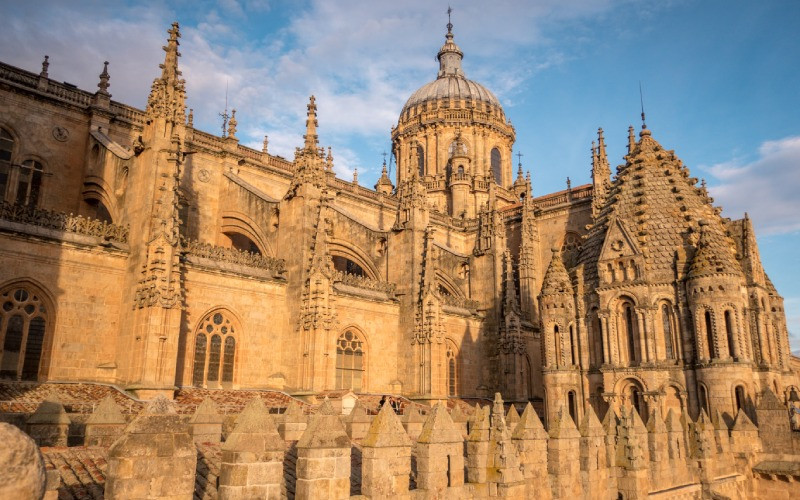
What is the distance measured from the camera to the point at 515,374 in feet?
105

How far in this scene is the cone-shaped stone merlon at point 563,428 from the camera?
560 inches

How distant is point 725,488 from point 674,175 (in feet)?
35.9

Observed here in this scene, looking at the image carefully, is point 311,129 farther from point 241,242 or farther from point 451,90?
point 451,90

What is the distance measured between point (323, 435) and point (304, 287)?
15.6 metres


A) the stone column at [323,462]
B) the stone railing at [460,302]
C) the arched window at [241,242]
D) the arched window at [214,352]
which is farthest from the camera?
the stone railing at [460,302]

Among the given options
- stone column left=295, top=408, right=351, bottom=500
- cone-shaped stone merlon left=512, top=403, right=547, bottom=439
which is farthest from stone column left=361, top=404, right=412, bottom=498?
cone-shaped stone merlon left=512, top=403, right=547, bottom=439

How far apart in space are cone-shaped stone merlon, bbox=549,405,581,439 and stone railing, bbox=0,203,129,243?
49.9ft

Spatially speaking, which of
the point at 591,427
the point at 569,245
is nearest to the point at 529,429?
the point at 591,427

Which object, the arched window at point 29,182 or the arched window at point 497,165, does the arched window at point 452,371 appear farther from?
the arched window at point 497,165

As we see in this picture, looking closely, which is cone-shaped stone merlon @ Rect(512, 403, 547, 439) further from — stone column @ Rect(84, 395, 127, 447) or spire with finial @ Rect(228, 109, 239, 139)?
spire with finial @ Rect(228, 109, 239, 139)

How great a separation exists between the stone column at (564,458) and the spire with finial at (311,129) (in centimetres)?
1622

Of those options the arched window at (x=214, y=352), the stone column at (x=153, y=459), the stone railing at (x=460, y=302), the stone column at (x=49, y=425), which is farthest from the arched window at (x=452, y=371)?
the stone column at (x=153, y=459)

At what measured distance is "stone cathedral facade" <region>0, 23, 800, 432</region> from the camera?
1922 centimetres

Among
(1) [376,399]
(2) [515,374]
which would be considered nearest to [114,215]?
(1) [376,399]
